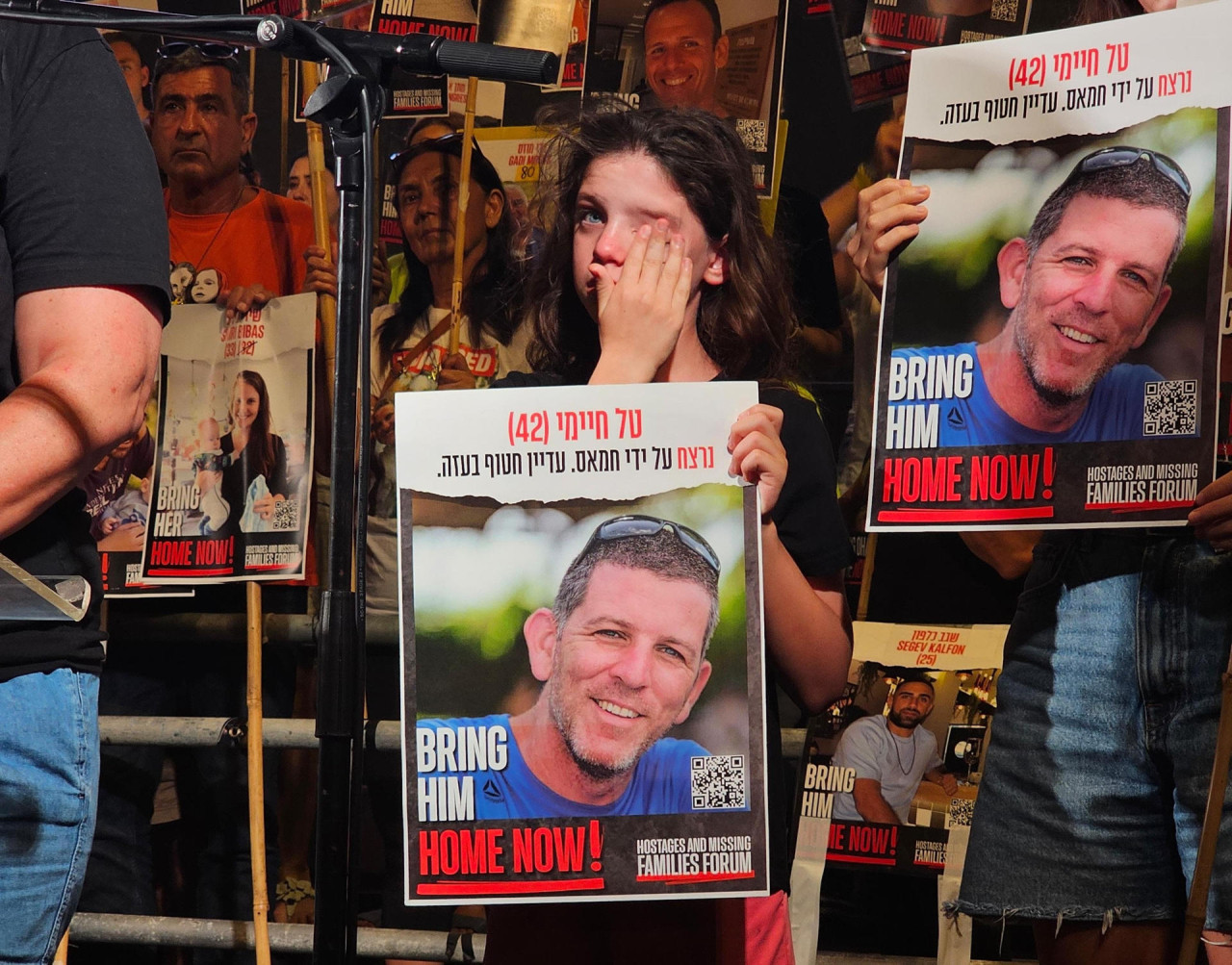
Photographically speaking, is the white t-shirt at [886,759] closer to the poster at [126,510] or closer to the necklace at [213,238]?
the poster at [126,510]

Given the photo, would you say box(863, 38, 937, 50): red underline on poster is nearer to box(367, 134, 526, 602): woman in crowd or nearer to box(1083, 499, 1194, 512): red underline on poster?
box(367, 134, 526, 602): woman in crowd

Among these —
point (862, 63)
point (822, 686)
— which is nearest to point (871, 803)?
point (822, 686)

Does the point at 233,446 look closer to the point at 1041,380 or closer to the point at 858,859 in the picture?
the point at 858,859

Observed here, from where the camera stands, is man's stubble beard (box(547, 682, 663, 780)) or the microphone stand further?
man's stubble beard (box(547, 682, 663, 780))

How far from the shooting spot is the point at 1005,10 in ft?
6.23

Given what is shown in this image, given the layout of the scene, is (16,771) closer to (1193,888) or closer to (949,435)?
(949,435)

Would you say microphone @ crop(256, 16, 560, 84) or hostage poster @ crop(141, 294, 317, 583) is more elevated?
microphone @ crop(256, 16, 560, 84)

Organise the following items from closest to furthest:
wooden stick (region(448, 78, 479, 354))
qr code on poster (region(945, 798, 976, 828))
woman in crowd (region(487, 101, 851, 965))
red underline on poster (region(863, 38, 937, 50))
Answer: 1. woman in crowd (region(487, 101, 851, 965))
2. qr code on poster (region(945, 798, 976, 828))
3. red underline on poster (region(863, 38, 937, 50))
4. wooden stick (region(448, 78, 479, 354))

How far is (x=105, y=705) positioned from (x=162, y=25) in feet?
5.83

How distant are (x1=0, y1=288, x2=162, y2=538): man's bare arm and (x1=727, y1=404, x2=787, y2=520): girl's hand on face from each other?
472mm

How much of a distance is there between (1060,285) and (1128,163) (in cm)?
12

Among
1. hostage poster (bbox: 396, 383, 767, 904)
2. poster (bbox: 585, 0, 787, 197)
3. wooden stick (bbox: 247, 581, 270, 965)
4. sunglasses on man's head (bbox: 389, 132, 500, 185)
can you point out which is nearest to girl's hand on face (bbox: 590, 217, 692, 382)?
hostage poster (bbox: 396, 383, 767, 904)

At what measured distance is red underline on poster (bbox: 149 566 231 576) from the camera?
6.93ft

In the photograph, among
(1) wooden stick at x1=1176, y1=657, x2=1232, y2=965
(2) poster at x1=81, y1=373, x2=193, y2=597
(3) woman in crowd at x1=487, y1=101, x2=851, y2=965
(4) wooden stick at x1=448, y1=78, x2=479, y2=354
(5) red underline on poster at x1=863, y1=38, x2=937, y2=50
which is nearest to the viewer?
(1) wooden stick at x1=1176, y1=657, x2=1232, y2=965
